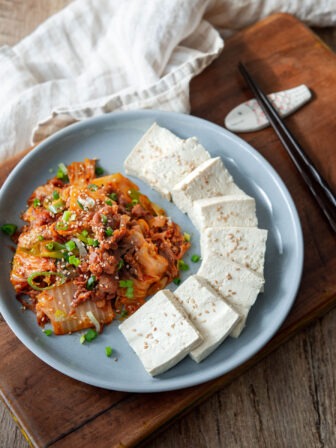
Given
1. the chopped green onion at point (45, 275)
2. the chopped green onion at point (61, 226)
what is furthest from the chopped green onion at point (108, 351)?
the chopped green onion at point (61, 226)

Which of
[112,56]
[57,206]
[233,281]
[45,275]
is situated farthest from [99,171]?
[233,281]

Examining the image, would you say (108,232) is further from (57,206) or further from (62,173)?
(62,173)

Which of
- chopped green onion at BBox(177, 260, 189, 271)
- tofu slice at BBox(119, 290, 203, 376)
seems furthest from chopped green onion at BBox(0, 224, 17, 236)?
chopped green onion at BBox(177, 260, 189, 271)

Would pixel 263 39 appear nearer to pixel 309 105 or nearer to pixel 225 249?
pixel 309 105

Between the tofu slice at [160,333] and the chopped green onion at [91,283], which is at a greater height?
the chopped green onion at [91,283]

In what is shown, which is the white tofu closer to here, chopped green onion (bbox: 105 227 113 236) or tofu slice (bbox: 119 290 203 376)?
tofu slice (bbox: 119 290 203 376)

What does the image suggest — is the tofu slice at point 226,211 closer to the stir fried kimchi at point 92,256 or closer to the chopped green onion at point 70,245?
the stir fried kimchi at point 92,256
